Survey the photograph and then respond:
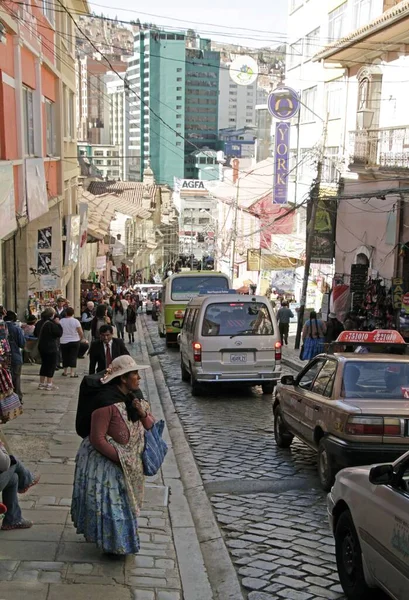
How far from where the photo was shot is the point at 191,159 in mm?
159625

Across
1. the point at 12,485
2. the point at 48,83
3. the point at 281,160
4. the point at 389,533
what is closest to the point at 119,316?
the point at 48,83

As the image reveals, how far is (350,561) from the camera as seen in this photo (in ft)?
16.2

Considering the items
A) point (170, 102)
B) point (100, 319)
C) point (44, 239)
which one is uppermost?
point (170, 102)

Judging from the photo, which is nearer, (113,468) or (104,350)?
(113,468)

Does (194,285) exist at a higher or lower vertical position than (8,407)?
lower

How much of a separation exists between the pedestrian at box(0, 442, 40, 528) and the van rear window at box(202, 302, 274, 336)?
7.52m

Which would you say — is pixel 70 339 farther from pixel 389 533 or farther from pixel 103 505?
pixel 389 533

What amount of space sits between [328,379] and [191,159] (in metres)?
155

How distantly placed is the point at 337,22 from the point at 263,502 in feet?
83.3

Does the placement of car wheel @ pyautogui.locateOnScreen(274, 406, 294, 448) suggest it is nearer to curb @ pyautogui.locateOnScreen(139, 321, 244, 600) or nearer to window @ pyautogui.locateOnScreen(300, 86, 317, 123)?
curb @ pyautogui.locateOnScreen(139, 321, 244, 600)

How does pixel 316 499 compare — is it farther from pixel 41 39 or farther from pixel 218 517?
pixel 41 39

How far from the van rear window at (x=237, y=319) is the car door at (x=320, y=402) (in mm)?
4745

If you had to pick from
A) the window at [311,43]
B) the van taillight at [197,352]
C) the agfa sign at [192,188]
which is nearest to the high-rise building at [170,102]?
the agfa sign at [192,188]

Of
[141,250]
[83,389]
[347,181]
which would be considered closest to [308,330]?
[347,181]
